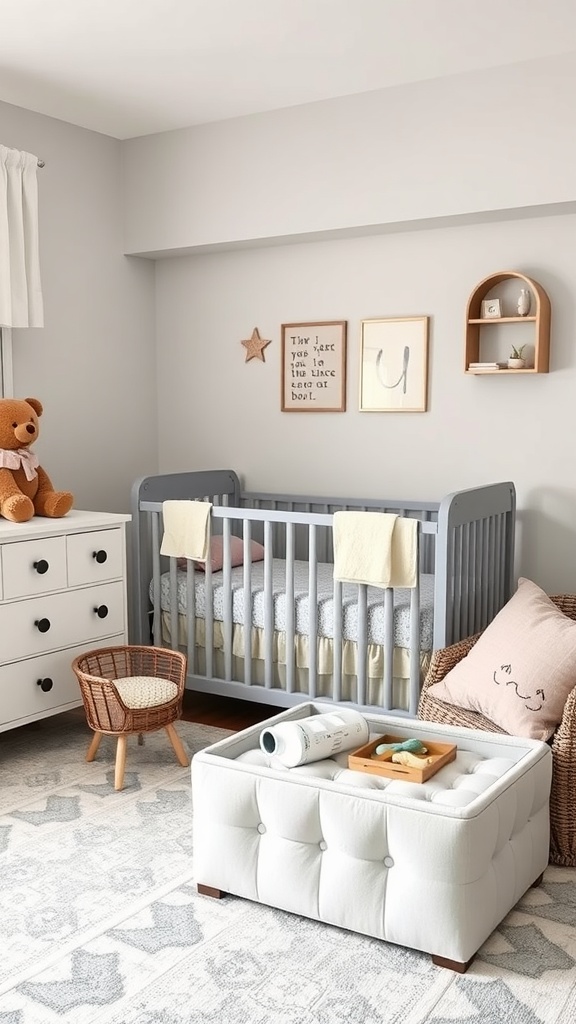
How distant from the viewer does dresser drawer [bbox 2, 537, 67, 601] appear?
2997 millimetres

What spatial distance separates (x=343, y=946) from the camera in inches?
78.7

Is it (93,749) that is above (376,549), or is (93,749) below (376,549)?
below

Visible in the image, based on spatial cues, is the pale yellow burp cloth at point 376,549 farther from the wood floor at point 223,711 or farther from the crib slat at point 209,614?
the wood floor at point 223,711

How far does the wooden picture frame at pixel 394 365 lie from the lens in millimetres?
3662

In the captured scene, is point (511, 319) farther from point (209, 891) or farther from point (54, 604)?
point (209, 891)

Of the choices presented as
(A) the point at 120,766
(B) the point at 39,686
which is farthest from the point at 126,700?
(B) the point at 39,686

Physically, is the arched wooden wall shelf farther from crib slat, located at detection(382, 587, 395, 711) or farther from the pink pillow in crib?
the pink pillow in crib

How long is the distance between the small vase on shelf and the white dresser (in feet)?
5.21

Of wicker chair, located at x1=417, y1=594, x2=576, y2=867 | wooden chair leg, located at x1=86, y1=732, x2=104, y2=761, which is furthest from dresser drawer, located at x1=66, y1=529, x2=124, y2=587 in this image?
wicker chair, located at x1=417, y1=594, x2=576, y2=867

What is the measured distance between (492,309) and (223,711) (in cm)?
183

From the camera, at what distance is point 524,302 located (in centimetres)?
333

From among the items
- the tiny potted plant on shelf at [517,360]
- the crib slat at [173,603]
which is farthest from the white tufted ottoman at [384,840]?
the tiny potted plant on shelf at [517,360]

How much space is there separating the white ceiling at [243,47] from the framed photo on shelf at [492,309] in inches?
30.6

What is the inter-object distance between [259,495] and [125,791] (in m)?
1.61
